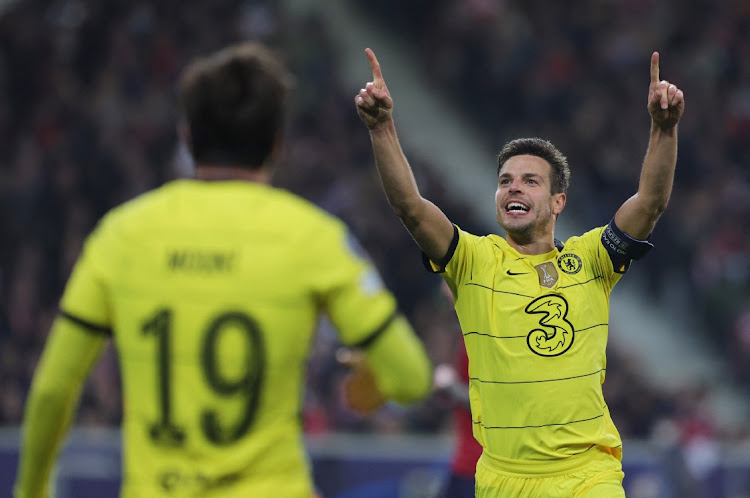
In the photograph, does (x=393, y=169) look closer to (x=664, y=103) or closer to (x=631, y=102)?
(x=664, y=103)

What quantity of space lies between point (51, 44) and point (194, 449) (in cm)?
1445

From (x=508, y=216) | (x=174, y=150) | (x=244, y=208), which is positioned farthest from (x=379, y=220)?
(x=244, y=208)

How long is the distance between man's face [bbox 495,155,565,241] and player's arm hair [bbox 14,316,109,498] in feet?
7.93

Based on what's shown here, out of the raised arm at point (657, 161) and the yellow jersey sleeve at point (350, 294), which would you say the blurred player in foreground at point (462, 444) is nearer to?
the raised arm at point (657, 161)

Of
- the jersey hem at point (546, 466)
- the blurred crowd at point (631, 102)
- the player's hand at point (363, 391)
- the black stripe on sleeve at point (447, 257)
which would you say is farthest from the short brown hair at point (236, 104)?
the blurred crowd at point (631, 102)

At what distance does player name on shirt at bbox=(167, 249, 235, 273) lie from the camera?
3.07 meters

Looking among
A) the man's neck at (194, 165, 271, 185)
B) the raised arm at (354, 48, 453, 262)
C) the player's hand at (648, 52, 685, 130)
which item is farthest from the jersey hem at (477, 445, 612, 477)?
the man's neck at (194, 165, 271, 185)

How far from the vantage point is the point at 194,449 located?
120 inches

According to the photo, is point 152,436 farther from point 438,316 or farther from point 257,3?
point 257,3

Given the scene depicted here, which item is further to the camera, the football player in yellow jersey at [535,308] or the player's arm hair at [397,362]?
the football player in yellow jersey at [535,308]

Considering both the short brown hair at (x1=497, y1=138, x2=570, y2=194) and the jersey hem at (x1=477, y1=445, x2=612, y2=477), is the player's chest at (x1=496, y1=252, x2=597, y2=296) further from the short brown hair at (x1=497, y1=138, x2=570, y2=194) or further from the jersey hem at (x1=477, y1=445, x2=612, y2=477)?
the jersey hem at (x1=477, y1=445, x2=612, y2=477)

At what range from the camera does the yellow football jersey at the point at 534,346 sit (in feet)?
16.1

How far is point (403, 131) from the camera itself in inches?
656

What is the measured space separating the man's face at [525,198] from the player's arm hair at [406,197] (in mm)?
312
